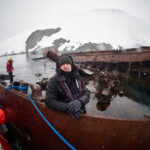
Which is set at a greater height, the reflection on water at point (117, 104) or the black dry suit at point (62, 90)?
the black dry suit at point (62, 90)

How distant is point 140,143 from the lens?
1256mm

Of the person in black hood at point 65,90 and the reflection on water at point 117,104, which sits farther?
the reflection on water at point 117,104

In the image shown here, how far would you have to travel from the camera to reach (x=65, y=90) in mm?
1607

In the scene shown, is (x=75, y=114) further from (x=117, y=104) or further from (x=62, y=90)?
(x=117, y=104)

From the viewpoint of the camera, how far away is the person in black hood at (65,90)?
1.44 meters

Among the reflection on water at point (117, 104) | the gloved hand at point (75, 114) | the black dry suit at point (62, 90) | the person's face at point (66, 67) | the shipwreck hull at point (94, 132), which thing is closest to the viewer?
the shipwreck hull at point (94, 132)

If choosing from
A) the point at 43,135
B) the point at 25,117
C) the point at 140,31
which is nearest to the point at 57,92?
the point at 43,135

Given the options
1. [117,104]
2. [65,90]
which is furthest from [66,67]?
[117,104]

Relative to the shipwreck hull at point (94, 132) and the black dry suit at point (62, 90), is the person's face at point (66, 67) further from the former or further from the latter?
the shipwreck hull at point (94, 132)

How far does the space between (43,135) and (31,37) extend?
69365mm

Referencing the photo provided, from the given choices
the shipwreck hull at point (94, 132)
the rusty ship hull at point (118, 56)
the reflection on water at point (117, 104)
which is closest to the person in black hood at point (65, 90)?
the shipwreck hull at point (94, 132)

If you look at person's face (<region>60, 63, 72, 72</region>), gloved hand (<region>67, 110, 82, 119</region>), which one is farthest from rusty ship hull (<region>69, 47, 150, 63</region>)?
gloved hand (<region>67, 110, 82, 119</region>)

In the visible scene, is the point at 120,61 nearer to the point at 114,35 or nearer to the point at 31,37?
the point at 114,35

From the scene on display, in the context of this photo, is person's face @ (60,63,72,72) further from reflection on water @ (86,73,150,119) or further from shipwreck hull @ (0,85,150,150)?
reflection on water @ (86,73,150,119)
